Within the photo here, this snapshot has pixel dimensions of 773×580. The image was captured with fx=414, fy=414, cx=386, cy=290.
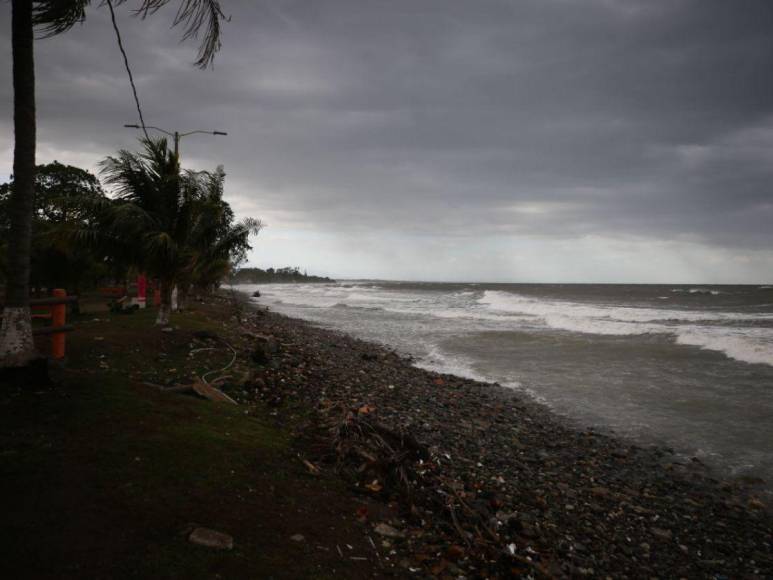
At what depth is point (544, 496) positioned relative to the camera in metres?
6.00

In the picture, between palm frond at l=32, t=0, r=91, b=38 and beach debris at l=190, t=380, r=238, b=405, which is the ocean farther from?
palm frond at l=32, t=0, r=91, b=38

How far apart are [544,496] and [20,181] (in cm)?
868

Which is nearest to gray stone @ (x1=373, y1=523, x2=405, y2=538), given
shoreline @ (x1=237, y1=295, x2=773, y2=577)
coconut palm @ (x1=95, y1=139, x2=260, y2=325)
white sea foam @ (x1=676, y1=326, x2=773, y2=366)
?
shoreline @ (x1=237, y1=295, x2=773, y2=577)

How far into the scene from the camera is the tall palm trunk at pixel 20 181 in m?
5.79

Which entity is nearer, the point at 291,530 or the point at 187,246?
the point at 291,530

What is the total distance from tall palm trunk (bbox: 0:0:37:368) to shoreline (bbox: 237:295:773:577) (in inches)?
164

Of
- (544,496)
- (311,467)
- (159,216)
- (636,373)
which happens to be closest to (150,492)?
(311,467)

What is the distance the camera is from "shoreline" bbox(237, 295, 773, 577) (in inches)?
181

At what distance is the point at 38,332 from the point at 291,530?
5.63 m

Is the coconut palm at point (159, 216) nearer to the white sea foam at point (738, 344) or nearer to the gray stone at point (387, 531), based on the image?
the gray stone at point (387, 531)

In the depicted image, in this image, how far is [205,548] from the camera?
3.51 meters

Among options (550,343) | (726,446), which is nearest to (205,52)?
(726,446)

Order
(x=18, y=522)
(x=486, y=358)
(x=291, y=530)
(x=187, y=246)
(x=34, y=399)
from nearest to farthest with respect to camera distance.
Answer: (x=18, y=522), (x=291, y=530), (x=34, y=399), (x=187, y=246), (x=486, y=358)

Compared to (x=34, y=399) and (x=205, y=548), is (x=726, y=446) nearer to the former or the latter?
(x=205, y=548)
